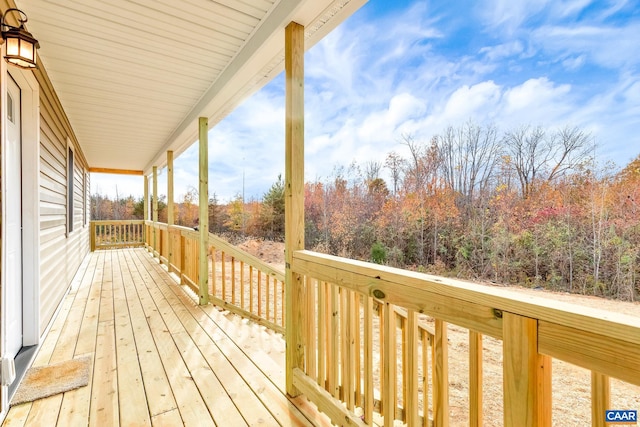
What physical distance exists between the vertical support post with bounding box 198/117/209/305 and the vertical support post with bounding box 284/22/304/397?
2.21 metres

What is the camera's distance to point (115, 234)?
899 cm

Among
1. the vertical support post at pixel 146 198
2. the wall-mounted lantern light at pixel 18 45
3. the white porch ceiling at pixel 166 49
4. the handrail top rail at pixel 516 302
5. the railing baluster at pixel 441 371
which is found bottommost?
the railing baluster at pixel 441 371

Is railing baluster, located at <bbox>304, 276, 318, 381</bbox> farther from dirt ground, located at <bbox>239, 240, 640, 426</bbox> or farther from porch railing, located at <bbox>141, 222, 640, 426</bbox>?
dirt ground, located at <bbox>239, 240, 640, 426</bbox>

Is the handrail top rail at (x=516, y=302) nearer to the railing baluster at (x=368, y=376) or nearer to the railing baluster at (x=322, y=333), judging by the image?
the railing baluster at (x=368, y=376)

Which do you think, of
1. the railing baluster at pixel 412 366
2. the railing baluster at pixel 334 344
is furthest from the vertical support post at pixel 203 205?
the railing baluster at pixel 412 366

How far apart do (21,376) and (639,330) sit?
10.4ft

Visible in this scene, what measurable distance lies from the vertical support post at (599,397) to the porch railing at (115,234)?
10.3 meters

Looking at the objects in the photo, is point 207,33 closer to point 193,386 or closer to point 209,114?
point 209,114

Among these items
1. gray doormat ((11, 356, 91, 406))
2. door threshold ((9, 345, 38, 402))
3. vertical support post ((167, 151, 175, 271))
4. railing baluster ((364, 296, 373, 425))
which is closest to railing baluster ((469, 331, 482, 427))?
railing baluster ((364, 296, 373, 425))

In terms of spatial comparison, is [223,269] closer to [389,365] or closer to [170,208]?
[170,208]

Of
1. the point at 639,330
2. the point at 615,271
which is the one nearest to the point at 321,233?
the point at 615,271

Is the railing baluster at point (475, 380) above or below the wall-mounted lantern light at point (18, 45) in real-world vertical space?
below

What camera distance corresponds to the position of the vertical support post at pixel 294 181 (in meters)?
1.81

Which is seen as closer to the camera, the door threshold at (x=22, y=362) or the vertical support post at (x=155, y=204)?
the door threshold at (x=22, y=362)
